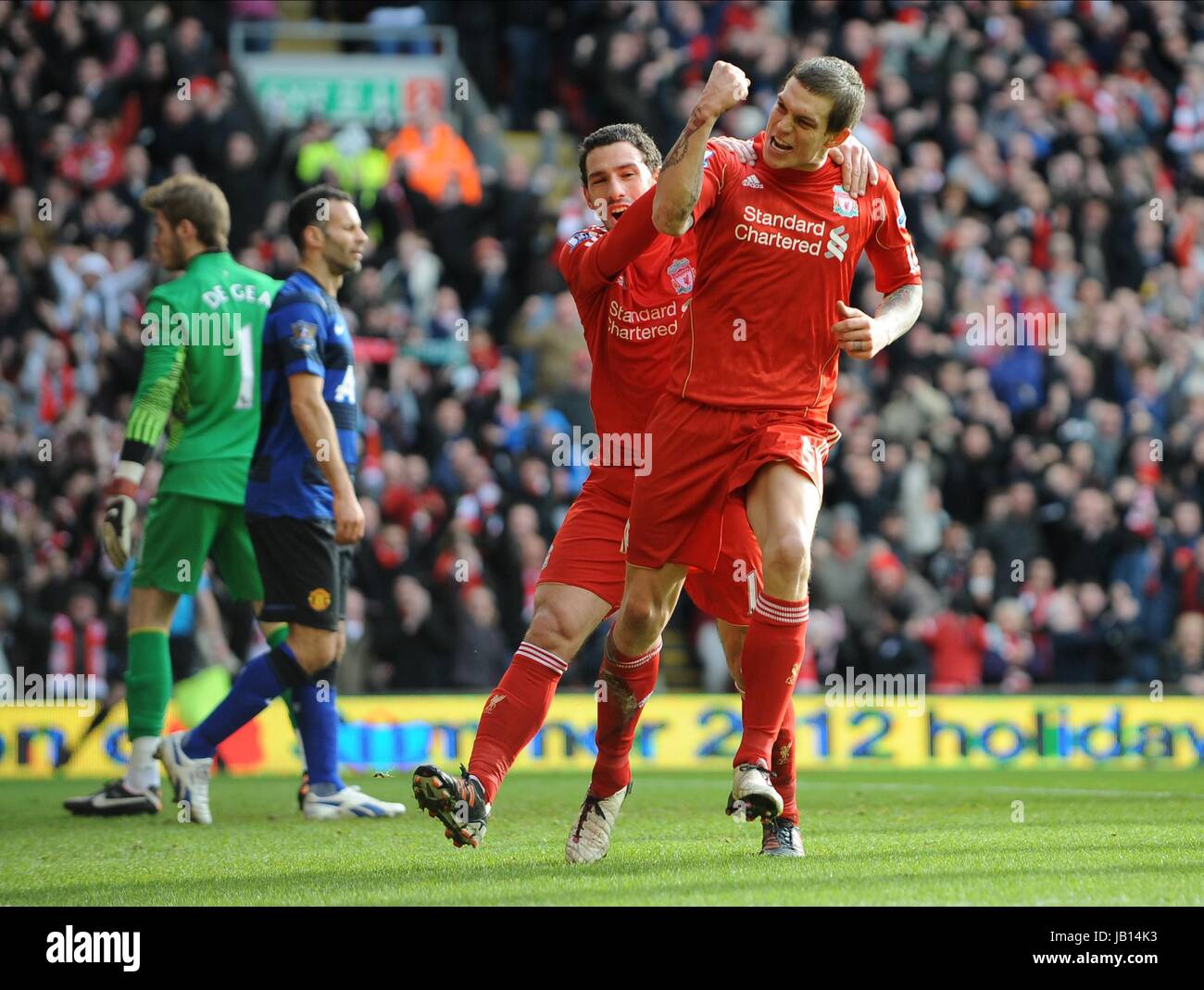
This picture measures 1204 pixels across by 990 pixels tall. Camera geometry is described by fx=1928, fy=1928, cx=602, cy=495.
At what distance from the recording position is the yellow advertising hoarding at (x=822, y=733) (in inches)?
512

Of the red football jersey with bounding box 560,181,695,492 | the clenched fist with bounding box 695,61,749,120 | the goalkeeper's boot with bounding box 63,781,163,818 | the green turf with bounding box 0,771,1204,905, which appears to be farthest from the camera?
the goalkeeper's boot with bounding box 63,781,163,818

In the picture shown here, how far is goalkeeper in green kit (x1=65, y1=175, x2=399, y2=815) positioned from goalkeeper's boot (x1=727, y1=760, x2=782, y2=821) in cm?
360

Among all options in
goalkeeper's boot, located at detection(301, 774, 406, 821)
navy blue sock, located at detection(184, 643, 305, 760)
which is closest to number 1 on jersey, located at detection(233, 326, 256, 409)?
navy blue sock, located at detection(184, 643, 305, 760)

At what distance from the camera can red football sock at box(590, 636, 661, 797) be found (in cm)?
667

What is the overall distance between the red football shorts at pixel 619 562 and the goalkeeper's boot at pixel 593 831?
0.69m

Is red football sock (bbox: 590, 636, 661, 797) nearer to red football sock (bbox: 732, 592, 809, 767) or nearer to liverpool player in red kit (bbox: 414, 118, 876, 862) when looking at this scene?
liverpool player in red kit (bbox: 414, 118, 876, 862)

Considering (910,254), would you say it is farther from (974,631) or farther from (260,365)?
(974,631)

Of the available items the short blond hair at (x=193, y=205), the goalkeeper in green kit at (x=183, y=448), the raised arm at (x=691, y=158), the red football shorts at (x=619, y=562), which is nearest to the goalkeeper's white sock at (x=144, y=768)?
the goalkeeper in green kit at (x=183, y=448)

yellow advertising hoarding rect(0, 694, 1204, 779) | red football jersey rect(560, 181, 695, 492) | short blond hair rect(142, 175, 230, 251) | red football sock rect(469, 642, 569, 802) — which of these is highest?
short blond hair rect(142, 175, 230, 251)

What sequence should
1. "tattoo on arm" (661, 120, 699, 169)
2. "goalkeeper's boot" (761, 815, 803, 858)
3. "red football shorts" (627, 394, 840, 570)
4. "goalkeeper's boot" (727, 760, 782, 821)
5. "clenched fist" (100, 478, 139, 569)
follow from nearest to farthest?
"goalkeeper's boot" (727, 760, 782, 821) < "tattoo on arm" (661, 120, 699, 169) < "red football shorts" (627, 394, 840, 570) < "goalkeeper's boot" (761, 815, 803, 858) < "clenched fist" (100, 478, 139, 569)

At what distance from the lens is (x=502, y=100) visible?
2108cm

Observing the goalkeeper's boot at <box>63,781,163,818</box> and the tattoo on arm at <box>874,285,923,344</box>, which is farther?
the goalkeeper's boot at <box>63,781,163,818</box>

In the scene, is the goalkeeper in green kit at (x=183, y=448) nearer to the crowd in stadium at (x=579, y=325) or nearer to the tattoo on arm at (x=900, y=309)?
the tattoo on arm at (x=900, y=309)

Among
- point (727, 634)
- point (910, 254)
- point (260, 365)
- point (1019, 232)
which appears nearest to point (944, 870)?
point (727, 634)
